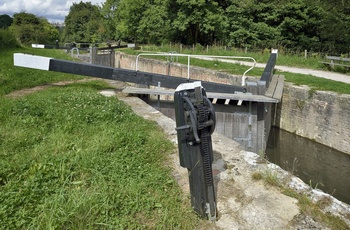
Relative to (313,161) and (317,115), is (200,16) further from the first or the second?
(313,161)

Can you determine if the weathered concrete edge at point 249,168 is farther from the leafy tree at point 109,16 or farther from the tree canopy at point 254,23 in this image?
the leafy tree at point 109,16

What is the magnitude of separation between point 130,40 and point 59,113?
35.8 metres

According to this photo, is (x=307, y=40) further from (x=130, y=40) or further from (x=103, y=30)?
(x=103, y=30)

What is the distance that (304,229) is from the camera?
2158mm

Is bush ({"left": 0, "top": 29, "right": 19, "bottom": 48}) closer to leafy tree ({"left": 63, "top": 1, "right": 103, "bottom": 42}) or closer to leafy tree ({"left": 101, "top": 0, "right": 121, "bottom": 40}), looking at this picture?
leafy tree ({"left": 101, "top": 0, "right": 121, "bottom": 40})

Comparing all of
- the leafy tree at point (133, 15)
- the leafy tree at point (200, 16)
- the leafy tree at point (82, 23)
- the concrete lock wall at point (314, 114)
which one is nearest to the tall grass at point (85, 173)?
the concrete lock wall at point (314, 114)

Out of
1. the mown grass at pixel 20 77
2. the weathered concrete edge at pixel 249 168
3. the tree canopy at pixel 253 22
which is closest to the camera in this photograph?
the weathered concrete edge at pixel 249 168

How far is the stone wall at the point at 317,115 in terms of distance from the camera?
27.4 ft

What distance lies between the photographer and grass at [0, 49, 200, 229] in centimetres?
213

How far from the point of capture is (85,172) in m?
2.77

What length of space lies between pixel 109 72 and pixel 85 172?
4352mm

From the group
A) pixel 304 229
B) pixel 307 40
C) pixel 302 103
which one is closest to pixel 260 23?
pixel 307 40

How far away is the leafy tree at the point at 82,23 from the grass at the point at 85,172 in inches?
2005

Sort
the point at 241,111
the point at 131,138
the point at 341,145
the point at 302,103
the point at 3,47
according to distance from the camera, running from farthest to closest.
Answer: the point at 3,47 → the point at 302,103 → the point at 341,145 → the point at 241,111 → the point at 131,138
